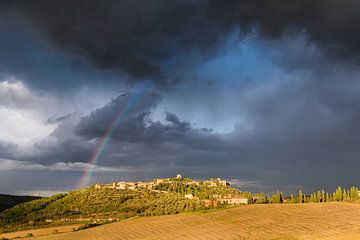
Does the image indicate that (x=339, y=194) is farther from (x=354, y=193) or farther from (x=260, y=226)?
(x=260, y=226)

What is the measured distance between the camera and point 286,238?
50156 millimetres

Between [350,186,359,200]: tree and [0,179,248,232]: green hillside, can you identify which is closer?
[350,186,359,200]: tree

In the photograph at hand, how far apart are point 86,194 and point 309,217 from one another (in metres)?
132

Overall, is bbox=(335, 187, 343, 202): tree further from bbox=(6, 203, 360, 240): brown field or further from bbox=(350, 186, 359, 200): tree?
bbox=(6, 203, 360, 240): brown field

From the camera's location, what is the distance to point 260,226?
6197 centimetres

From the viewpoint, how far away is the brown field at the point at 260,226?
54.0m

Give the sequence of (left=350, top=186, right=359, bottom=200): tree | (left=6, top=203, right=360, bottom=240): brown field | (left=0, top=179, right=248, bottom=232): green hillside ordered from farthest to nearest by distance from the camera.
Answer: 1. (left=0, top=179, right=248, bottom=232): green hillside
2. (left=350, top=186, right=359, bottom=200): tree
3. (left=6, top=203, right=360, bottom=240): brown field

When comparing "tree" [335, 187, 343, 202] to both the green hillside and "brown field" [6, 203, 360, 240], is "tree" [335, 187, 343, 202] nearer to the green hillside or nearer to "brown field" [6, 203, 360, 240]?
"brown field" [6, 203, 360, 240]

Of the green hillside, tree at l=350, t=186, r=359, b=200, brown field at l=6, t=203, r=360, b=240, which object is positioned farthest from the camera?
the green hillside

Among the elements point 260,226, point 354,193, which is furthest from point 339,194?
point 260,226

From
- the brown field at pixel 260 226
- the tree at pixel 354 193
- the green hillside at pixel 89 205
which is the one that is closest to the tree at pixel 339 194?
the tree at pixel 354 193

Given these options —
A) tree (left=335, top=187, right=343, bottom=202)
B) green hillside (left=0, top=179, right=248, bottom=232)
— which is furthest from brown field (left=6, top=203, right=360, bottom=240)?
green hillside (left=0, top=179, right=248, bottom=232)

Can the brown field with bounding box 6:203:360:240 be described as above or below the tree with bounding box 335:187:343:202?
below

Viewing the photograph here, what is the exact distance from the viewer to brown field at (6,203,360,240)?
54031 millimetres
